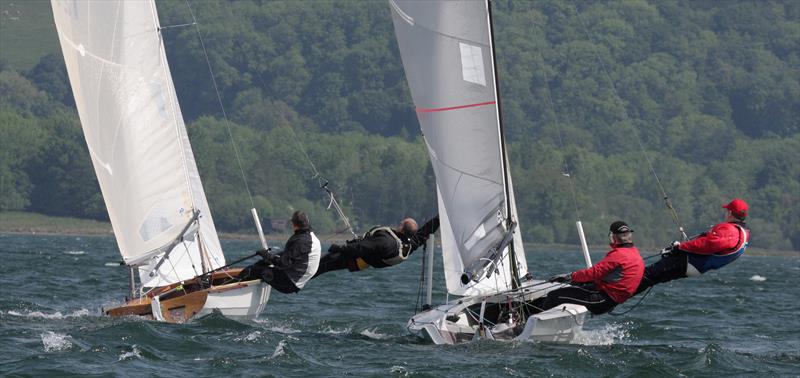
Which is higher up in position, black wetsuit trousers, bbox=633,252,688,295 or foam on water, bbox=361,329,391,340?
black wetsuit trousers, bbox=633,252,688,295

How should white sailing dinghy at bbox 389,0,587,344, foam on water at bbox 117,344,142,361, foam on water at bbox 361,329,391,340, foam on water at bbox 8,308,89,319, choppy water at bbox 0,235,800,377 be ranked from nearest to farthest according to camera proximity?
choppy water at bbox 0,235,800,377, foam on water at bbox 117,344,142,361, white sailing dinghy at bbox 389,0,587,344, foam on water at bbox 361,329,391,340, foam on water at bbox 8,308,89,319

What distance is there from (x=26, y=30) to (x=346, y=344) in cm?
13859

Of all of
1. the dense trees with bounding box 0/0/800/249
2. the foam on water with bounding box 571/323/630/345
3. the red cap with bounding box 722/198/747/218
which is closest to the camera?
the red cap with bounding box 722/198/747/218

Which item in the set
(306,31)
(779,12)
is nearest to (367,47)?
(306,31)

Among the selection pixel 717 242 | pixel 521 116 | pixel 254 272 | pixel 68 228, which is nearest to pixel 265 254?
pixel 254 272

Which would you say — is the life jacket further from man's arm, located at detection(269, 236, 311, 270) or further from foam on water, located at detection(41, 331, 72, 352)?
foam on water, located at detection(41, 331, 72, 352)

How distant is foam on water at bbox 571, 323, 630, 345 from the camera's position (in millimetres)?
18391

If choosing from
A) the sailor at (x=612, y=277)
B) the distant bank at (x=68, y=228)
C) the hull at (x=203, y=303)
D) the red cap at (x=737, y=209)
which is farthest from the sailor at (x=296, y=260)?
the distant bank at (x=68, y=228)

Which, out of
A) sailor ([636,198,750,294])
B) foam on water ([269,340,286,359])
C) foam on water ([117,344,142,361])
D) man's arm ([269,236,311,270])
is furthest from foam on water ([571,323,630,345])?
foam on water ([117,344,142,361])

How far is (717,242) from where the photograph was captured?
17.8 meters

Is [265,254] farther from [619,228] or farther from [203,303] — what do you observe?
[619,228]

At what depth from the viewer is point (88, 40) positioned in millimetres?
21625

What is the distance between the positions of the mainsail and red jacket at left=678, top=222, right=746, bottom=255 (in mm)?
2180

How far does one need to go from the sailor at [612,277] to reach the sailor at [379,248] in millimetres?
2209
